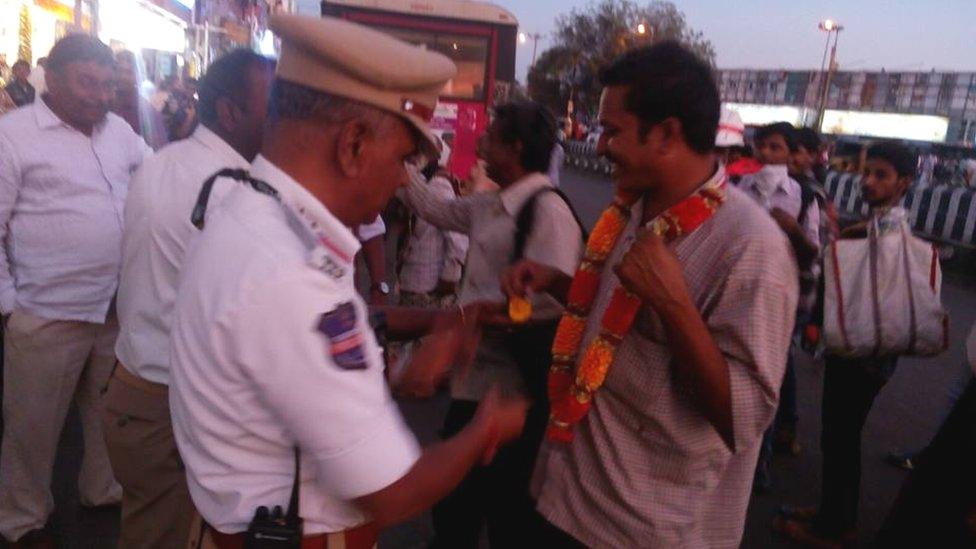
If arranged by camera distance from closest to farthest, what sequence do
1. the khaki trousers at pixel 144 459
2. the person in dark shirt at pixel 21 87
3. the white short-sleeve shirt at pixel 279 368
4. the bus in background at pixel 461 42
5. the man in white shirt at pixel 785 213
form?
the white short-sleeve shirt at pixel 279 368 < the khaki trousers at pixel 144 459 < the man in white shirt at pixel 785 213 < the person in dark shirt at pixel 21 87 < the bus in background at pixel 461 42

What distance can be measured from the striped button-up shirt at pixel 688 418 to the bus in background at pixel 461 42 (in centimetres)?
992

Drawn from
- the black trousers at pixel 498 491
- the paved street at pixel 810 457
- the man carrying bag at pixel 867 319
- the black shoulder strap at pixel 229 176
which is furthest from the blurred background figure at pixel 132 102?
the man carrying bag at pixel 867 319

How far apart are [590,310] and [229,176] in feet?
3.38

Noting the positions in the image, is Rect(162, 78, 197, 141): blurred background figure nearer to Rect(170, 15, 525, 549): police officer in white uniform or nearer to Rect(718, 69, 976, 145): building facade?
Rect(170, 15, 525, 549): police officer in white uniform

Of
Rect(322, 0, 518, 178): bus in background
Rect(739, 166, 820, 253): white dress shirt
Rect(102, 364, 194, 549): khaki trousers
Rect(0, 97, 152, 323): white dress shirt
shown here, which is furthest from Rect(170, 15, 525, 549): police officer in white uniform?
Rect(322, 0, 518, 178): bus in background

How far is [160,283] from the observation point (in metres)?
2.43

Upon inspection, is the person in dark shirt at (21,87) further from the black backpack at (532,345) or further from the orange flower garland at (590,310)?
the orange flower garland at (590,310)

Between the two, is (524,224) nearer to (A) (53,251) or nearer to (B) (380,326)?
(B) (380,326)

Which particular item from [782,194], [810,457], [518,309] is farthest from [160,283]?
[810,457]

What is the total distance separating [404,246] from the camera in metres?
5.70

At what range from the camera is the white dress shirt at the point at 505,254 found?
3066 mm

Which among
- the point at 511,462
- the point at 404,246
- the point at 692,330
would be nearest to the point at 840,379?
the point at 511,462

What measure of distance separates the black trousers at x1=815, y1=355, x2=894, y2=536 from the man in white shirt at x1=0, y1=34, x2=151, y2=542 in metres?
3.36

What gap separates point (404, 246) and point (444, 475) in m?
4.41
